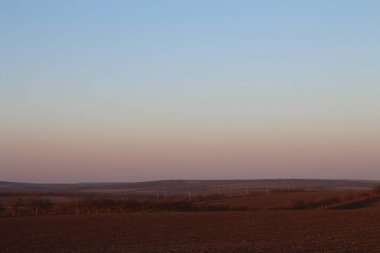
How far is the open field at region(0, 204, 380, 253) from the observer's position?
31344 mm

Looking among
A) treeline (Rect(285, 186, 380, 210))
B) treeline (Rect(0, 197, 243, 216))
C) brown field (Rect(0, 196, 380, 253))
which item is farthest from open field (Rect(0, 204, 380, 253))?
treeline (Rect(285, 186, 380, 210))

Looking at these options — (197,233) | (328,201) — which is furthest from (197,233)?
(328,201)

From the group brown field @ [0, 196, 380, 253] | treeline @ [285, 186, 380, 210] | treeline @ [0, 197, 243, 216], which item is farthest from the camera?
treeline @ [285, 186, 380, 210]

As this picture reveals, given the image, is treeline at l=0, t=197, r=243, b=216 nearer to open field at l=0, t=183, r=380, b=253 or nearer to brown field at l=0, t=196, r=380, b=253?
open field at l=0, t=183, r=380, b=253

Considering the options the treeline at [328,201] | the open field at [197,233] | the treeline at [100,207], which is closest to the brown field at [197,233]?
the open field at [197,233]

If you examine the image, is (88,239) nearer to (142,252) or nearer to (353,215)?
(142,252)

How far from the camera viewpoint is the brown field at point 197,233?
103 feet

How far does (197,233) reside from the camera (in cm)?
4041

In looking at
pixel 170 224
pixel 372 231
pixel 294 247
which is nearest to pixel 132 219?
pixel 170 224

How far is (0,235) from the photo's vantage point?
42531 mm

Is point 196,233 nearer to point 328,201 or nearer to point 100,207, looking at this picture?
point 100,207

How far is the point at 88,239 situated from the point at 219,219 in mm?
15832

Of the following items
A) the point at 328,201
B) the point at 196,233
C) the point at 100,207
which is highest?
the point at 328,201

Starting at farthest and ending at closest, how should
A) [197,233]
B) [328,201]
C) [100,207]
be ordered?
1. [328,201]
2. [100,207]
3. [197,233]
